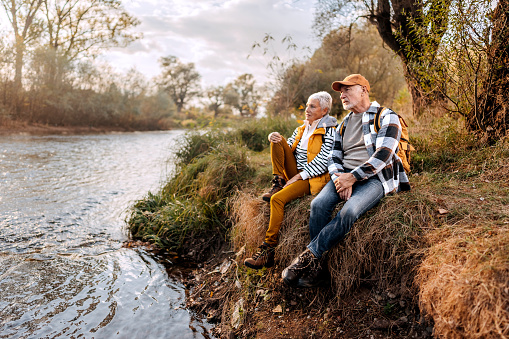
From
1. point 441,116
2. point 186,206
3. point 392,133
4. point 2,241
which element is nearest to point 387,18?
point 441,116

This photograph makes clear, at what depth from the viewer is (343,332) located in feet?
8.16

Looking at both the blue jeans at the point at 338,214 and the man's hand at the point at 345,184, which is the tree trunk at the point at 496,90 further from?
the man's hand at the point at 345,184

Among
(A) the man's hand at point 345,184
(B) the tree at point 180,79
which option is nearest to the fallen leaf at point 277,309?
(A) the man's hand at point 345,184

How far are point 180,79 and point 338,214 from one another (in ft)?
165

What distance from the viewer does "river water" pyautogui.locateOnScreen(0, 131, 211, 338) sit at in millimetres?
3082

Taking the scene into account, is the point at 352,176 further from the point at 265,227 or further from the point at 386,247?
the point at 265,227

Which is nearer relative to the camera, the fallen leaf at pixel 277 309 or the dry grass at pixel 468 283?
the dry grass at pixel 468 283

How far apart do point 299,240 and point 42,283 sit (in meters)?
2.87

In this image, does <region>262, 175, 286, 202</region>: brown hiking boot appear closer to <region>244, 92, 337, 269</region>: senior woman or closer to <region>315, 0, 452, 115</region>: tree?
<region>244, 92, 337, 269</region>: senior woman

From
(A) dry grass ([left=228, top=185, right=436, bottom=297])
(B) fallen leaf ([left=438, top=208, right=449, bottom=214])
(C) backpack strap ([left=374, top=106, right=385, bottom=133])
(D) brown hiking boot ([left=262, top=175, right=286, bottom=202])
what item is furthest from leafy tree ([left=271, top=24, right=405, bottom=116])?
(B) fallen leaf ([left=438, top=208, right=449, bottom=214])

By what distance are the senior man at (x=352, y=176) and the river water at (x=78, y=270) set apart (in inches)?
47.4

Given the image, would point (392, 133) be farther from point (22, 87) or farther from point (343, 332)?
point (22, 87)

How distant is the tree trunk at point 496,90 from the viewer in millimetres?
3867

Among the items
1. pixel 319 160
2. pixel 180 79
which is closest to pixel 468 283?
pixel 319 160
